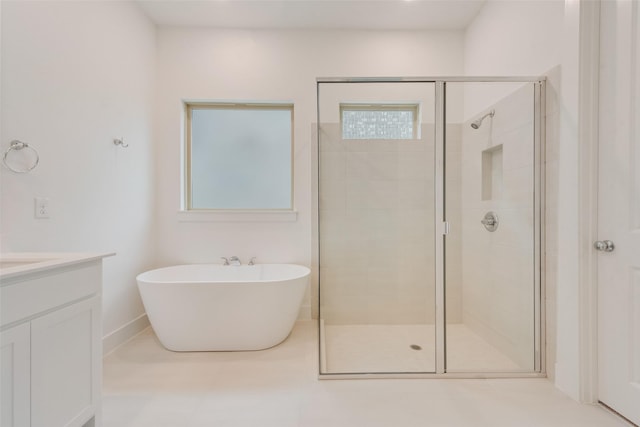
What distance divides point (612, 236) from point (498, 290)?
0.78 meters

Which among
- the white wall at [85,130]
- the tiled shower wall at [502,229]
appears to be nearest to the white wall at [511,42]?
the tiled shower wall at [502,229]

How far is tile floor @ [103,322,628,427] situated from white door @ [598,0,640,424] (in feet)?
0.79

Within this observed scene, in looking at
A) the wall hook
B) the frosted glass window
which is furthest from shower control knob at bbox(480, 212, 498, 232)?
the wall hook

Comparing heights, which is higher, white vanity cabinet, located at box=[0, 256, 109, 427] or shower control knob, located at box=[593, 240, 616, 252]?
shower control knob, located at box=[593, 240, 616, 252]

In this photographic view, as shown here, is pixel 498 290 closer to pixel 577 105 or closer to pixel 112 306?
pixel 577 105

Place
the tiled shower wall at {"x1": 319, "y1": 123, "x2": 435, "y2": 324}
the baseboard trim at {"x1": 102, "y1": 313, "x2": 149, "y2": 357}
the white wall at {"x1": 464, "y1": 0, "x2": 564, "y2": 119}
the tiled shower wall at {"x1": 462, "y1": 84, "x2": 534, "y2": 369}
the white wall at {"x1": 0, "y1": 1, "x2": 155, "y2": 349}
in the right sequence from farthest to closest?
the tiled shower wall at {"x1": 319, "y1": 123, "x2": 435, "y2": 324}, the baseboard trim at {"x1": 102, "y1": 313, "x2": 149, "y2": 357}, the tiled shower wall at {"x1": 462, "y1": 84, "x2": 534, "y2": 369}, the white wall at {"x1": 464, "y1": 0, "x2": 564, "y2": 119}, the white wall at {"x1": 0, "y1": 1, "x2": 155, "y2": 349}

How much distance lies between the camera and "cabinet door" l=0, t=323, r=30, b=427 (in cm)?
91

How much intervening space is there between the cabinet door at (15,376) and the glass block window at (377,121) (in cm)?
220

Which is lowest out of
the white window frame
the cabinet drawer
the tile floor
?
the tile floor

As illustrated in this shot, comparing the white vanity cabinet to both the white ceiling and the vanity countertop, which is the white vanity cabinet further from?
the white ceiling

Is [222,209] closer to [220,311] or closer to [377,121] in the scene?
[220,311]

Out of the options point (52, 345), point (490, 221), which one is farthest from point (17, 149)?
point (490, 221)

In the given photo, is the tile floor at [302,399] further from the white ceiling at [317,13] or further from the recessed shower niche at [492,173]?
the white ceiling at [317,13]

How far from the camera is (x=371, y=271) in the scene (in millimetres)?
2494
